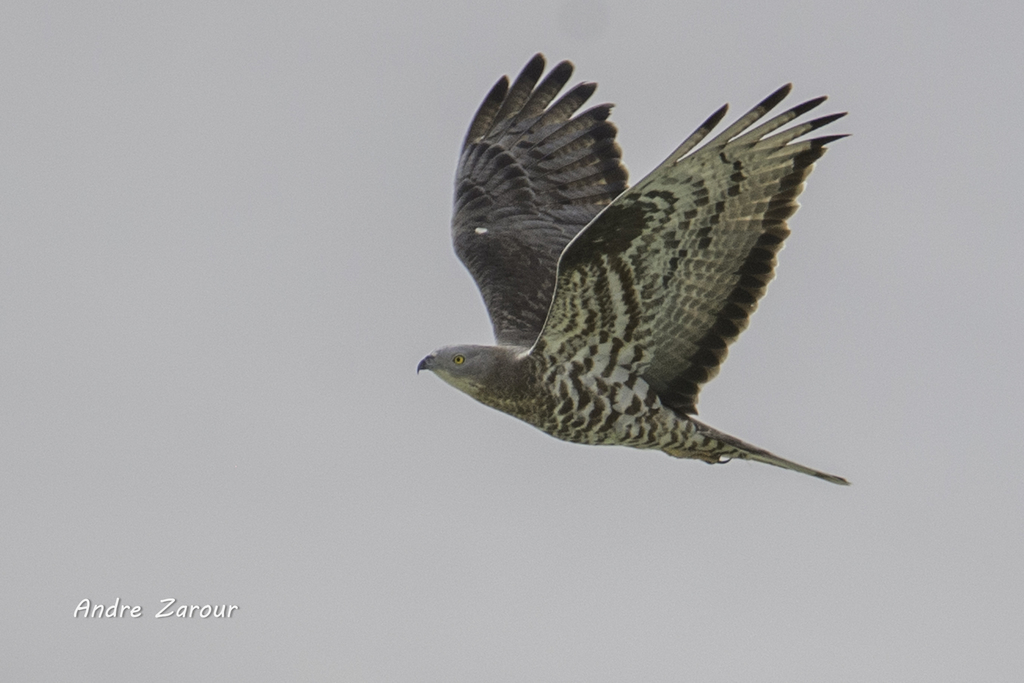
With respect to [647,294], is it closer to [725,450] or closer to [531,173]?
[725,450]

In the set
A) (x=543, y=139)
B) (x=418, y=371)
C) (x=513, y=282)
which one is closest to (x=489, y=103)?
(x=543, y=139)

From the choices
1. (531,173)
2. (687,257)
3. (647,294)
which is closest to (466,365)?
(647,294)

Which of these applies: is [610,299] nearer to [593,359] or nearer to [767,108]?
[593,359]

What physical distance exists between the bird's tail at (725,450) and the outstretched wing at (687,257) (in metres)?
0.20

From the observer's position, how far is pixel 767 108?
877 centimetres

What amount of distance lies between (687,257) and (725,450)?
1455mm

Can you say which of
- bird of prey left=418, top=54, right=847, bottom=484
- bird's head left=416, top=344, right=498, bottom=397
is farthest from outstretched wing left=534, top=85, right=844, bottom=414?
bird's head left=416, top=344, right=498, bottom=397

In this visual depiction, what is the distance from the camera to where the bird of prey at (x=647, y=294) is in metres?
9.10

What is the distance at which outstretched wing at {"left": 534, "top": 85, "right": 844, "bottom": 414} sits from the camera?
903 centimetres

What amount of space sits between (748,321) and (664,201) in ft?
4.14

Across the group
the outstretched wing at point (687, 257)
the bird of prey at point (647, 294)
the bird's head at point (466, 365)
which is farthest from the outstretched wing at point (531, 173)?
the outstretched wing at point (687, 257)

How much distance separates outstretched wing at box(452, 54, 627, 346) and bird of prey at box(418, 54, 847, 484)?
0.11 feet

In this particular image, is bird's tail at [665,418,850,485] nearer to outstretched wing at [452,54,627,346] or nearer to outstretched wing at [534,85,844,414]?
outstretched wing at [534,85,844,414]

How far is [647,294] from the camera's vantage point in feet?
31.9
